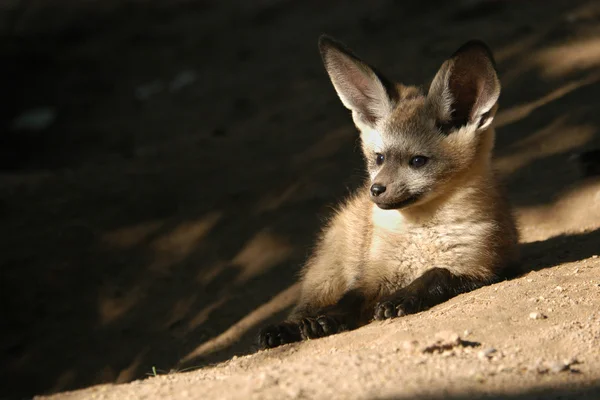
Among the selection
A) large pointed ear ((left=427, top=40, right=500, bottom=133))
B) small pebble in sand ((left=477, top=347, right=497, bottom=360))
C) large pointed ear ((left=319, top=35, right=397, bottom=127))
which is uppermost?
large pointed ear ((left=319, top=35, right=397, bottom=127))

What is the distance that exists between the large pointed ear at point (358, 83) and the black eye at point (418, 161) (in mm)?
429

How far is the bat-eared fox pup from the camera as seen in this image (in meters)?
4.51

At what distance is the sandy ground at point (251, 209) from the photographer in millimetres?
3357

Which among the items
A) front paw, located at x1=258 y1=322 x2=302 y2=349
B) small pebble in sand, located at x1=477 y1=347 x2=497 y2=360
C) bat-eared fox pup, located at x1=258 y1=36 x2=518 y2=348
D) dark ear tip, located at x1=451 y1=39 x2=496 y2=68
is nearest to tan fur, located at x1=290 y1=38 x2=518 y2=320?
bat-eared fox pup, located at x1=258 y1=36 x2=518 y2=348

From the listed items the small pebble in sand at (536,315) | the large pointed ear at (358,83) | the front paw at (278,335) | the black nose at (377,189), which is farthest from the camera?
the large pointed ear at (358,83)

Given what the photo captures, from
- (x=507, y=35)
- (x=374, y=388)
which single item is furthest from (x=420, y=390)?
(x=507, y=35)

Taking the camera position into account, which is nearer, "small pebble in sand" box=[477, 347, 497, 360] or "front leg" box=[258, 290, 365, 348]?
"small pebble in sand" box=[477, 347, 497, 360]

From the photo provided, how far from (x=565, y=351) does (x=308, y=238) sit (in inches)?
147

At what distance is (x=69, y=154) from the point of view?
33.5 ft

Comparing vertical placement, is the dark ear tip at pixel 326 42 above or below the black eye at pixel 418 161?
above

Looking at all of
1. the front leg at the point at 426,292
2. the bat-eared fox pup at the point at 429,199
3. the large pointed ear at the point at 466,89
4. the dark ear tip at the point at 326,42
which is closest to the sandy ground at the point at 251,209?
the front leg at the point at 426,292

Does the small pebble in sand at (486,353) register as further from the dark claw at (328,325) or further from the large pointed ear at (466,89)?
the large pointed ear at (466,89)

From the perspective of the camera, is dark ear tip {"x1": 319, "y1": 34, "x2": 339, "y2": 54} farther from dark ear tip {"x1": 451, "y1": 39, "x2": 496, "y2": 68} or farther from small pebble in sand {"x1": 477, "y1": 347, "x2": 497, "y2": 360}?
small pebble in sand {"x1": 477, "y1": 347, "x2": 497, "y2": 360}

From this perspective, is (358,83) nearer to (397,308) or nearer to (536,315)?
(397,308)
